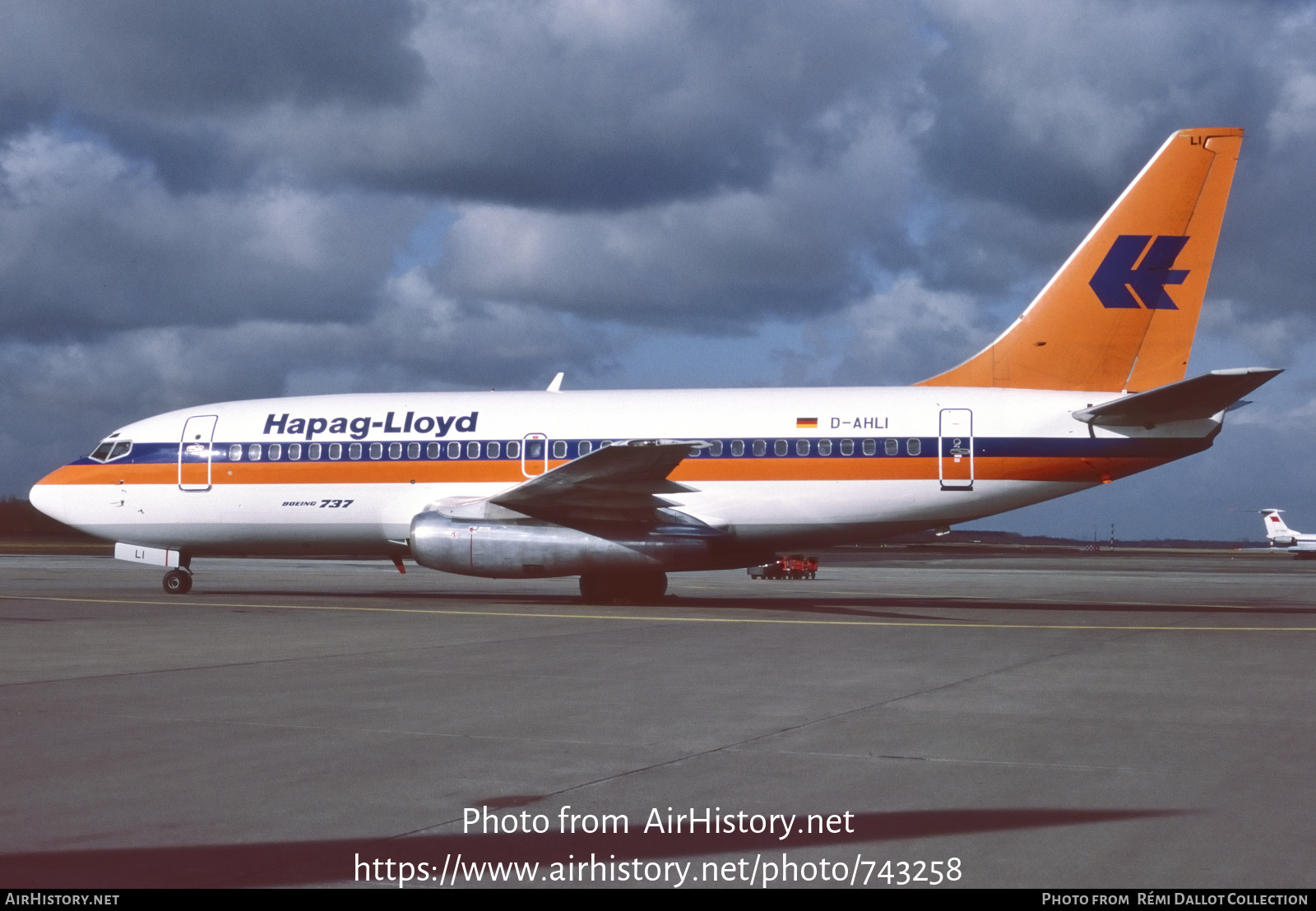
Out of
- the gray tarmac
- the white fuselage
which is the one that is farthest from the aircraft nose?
the gray tarmac

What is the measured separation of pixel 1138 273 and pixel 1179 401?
117 inches

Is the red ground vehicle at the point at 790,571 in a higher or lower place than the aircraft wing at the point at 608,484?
lower

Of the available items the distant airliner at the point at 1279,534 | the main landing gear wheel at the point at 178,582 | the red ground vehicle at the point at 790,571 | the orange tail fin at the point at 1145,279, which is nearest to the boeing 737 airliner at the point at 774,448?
the orange tail fin at the point at 1145,279

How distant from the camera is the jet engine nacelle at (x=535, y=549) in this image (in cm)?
2002

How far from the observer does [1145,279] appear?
1983 centimetres

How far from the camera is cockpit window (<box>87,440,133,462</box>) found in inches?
944

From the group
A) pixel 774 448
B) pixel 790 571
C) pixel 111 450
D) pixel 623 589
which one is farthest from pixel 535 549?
pixel 790 571

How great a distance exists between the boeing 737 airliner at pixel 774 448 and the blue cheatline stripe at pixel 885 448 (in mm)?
→ 33

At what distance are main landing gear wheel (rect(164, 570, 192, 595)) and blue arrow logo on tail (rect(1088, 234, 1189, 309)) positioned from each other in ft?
63.1

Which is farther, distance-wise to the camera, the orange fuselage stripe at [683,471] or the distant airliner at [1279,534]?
A: the distant airliner at [1279,534]

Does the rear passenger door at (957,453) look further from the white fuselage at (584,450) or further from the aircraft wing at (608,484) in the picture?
the aircraft wing at (608,484)

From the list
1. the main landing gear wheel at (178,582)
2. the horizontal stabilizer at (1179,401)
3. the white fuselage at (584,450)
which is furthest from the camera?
the main landing gear wheel at (178,582)

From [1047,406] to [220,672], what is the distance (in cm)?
1460

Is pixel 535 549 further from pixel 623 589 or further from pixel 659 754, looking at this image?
pixel 659 754
